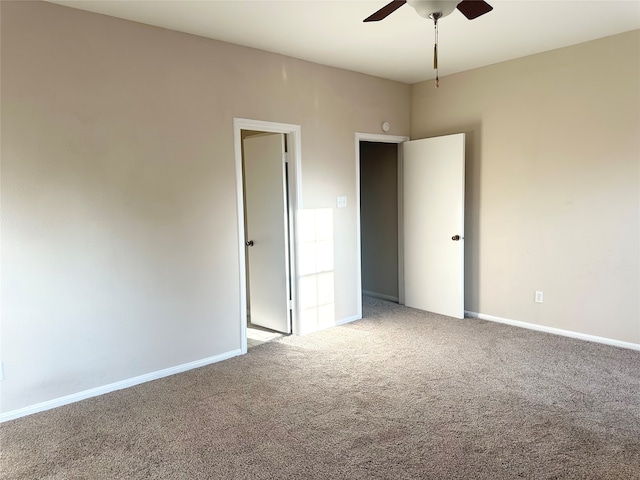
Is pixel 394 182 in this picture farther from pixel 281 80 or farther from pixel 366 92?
pixel 281 80

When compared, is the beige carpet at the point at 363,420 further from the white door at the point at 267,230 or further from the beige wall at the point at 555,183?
the white door at the point at 267,230

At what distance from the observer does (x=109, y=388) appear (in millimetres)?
3252

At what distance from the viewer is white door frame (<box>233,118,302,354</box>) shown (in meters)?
3.85

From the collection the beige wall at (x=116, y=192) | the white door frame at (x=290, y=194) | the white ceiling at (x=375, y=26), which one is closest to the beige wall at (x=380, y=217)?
the white ceiling at (x=375, y=26)

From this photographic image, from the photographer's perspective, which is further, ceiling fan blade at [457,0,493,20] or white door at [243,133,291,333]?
white door at [243,133,291,333]

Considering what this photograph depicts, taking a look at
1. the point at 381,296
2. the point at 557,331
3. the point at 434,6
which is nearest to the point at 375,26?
the point at 434,6

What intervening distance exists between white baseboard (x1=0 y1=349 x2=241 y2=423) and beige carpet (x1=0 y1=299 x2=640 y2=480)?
6cm

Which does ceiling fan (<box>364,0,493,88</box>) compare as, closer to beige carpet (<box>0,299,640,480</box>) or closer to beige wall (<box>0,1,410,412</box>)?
beige wall (<box>0,1,410,412</box>)

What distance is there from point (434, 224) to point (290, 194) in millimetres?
1699

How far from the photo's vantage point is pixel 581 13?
328 cm

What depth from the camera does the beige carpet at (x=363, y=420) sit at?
232 cm

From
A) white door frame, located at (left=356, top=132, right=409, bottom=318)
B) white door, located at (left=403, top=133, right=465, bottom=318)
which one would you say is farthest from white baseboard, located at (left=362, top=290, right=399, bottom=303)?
white door, located at (left=403, top=133, right=465, bottom=318)

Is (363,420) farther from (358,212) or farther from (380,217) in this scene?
(380,217)

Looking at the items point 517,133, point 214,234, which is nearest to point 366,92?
point 517,133
